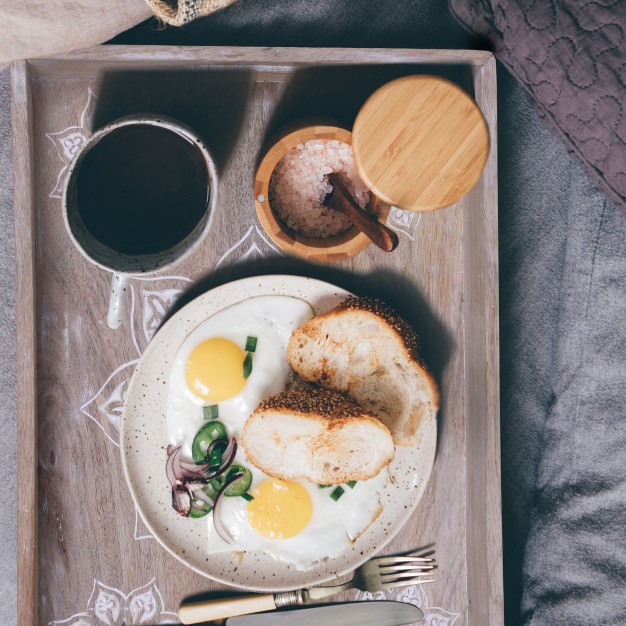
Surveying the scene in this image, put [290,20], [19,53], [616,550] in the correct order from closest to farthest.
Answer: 1. [19,53]
2. [290,20]
3. [616,550]

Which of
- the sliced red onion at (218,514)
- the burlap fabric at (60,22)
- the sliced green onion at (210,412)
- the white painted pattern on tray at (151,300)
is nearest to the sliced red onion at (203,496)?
the sliced red onion at (218,514)

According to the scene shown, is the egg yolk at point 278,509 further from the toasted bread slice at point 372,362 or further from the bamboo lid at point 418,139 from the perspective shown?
the bamboo lid at point 418,139

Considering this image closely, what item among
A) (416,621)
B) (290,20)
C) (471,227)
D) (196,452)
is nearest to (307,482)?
(196,452)

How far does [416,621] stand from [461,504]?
0.20 meters

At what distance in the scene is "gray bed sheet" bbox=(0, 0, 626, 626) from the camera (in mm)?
1054

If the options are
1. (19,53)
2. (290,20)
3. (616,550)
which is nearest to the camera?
(19,53)

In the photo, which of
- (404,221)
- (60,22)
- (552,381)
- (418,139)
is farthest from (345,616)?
(60,22)

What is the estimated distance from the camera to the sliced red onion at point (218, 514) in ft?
3.07

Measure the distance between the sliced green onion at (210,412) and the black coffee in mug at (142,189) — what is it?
261 mm

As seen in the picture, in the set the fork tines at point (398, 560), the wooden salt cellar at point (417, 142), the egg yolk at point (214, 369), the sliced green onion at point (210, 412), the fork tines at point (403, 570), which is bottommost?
the fork tines at point (403, 570)

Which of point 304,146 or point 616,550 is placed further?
point 616,550

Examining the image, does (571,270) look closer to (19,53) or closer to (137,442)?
(137,442)

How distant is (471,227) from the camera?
37.6 inches

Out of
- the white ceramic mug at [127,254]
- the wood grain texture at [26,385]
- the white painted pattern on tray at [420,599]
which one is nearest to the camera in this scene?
the white ceramic mug at [127,254]
